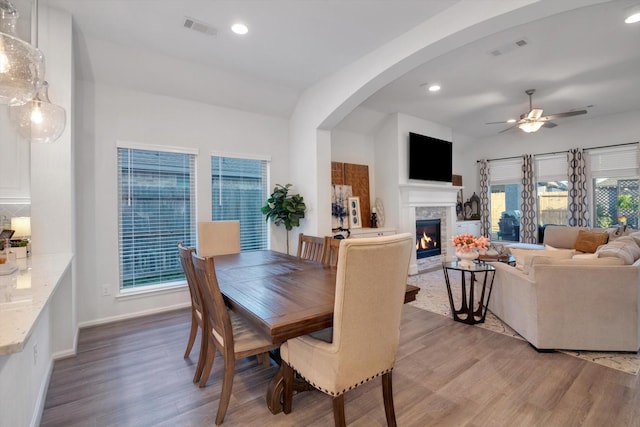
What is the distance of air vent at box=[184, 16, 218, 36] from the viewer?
2.85m

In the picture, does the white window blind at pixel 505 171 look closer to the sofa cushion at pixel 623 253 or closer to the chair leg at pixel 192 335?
the sofa cushion at pixel 623 253

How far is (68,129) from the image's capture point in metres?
2.71

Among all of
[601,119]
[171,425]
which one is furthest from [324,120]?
[601,119]

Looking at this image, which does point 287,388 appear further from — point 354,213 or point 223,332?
point 354,213

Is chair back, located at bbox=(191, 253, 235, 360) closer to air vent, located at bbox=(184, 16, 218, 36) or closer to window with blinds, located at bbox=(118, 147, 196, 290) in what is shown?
window with blinds, located at bbox=(118, 147, 196, 290)

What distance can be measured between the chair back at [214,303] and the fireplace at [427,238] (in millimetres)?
4826

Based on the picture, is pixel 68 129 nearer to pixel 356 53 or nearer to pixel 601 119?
pixel 356 53

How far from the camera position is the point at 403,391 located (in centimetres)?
212

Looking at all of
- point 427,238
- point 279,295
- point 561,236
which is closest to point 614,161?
point 561,236

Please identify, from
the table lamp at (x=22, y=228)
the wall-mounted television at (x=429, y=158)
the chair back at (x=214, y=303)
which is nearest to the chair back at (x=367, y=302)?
the chair back at (x=214, y=303)

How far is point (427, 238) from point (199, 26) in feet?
17.8

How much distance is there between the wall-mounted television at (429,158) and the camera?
5.69m

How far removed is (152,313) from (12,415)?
248 cm

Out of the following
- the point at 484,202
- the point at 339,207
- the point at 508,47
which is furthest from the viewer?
the point at 484,202
